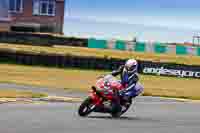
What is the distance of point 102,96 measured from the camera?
16.3m

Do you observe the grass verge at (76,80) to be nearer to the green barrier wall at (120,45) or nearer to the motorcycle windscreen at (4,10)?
the green barrier wall at (120,45)

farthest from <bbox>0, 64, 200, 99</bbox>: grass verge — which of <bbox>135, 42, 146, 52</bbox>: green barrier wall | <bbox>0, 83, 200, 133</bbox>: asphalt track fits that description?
<bbox>135, 42, 146, 52</bbox>: green barrier wall

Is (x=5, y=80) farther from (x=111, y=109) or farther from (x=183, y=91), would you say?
(x=111, y=109)

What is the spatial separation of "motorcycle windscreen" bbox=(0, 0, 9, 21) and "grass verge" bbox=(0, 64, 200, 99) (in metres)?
37.8

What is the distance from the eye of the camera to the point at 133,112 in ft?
63.7

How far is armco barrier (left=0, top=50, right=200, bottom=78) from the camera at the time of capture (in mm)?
37750

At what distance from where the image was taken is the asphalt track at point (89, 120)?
1384 centimetres

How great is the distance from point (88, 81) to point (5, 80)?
435 centimetres

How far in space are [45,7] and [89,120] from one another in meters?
62.8

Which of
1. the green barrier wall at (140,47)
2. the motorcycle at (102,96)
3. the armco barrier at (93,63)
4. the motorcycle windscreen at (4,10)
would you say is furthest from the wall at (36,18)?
the motorcycle at (102,96)

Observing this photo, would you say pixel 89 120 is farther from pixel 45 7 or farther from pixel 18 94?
pixel 45 7

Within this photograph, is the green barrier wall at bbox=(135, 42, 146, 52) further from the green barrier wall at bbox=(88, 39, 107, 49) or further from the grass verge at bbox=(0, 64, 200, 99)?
the grass verge at bbox=(0, 64, 200, 99)

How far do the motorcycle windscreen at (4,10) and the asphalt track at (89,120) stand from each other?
55580 millimetres

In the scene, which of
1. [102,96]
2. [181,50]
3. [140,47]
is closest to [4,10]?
[140,47]
